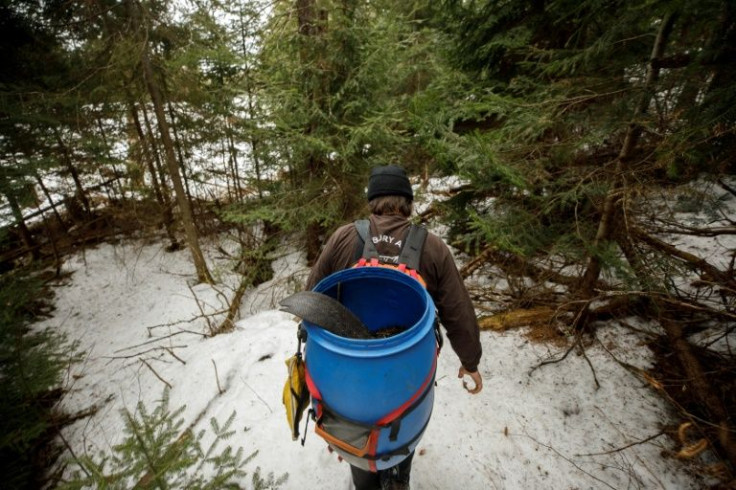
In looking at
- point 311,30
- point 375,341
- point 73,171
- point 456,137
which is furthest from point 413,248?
point 73,171

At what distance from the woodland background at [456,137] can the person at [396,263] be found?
3.35ft

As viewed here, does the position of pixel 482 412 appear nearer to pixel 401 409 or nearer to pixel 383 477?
pixel 383 477

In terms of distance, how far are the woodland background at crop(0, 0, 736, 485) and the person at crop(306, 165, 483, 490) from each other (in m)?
1.02

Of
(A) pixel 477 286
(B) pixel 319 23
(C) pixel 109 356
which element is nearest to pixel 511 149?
(A) pixel 477 286

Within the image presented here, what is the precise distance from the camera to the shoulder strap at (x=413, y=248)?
6.03 ft

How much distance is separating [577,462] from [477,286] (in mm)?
2362

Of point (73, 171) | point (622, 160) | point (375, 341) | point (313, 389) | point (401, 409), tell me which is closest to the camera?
point (375, 341)

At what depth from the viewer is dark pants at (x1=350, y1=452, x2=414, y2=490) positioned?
6.84 ft

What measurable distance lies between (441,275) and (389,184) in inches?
28.7

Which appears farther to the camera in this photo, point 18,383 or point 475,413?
point 18,383

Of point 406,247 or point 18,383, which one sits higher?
point 406,247

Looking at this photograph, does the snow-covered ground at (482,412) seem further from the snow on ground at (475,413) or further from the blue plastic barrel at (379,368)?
the blue plastic barrel at (379,368)

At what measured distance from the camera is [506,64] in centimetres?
454

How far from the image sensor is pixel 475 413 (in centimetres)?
300
